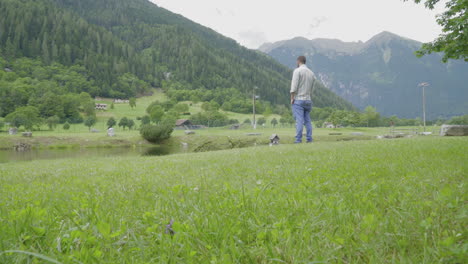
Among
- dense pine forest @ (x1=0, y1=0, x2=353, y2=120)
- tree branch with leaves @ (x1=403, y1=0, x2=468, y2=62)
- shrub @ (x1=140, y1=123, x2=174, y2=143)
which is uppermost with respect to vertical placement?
dense pine forest @ (x1=0, y1=0, x2=353, y2=120)

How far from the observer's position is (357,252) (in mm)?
1332

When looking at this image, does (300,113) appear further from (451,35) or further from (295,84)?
(451,35)

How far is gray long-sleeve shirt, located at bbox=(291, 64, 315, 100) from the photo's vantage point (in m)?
11.3

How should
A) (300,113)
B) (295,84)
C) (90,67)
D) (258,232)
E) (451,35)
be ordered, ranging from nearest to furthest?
(258,232), (451,35), (295,84), (300,113), (90,67)

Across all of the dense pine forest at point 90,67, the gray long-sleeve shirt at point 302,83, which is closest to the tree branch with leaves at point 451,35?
the gray long-sleeve shirt at point 302,83

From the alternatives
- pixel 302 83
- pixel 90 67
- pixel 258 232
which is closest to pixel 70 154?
pixel 302 83

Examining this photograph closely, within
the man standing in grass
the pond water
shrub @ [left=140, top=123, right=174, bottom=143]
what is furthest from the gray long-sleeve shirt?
shrub @ [left=140, top=123, right=174, bottom=143]

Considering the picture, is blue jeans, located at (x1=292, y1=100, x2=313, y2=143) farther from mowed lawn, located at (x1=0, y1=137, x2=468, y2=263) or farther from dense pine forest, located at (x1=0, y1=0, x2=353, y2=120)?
dense pine forest, located at (x1=0, y1=0, x2=353, y2=120)

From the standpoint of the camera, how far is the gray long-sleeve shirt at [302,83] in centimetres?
1128

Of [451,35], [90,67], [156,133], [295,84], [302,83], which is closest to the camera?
[451,35]

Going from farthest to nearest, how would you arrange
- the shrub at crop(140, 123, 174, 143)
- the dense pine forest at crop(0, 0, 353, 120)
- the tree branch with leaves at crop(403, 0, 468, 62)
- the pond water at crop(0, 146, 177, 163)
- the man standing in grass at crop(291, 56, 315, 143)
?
1. the dense pine forest at crop(0, 0, 353, 120)
2. the shrub at crop(140, 123, 174, 143)
3. the pond water at crop(0, 146, 177, 163)
4. the man standing in grass at crop(291, 56, 315, 143)
5. the tree branch with leaves at crop(403, 0, 468, 62)

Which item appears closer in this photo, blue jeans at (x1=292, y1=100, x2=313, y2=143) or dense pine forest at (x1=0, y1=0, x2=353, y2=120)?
blue jeans at (x1=292, y1=100, x2=313, y2=143)

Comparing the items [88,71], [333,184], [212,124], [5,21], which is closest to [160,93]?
[88,71]

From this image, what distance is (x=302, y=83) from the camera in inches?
455
